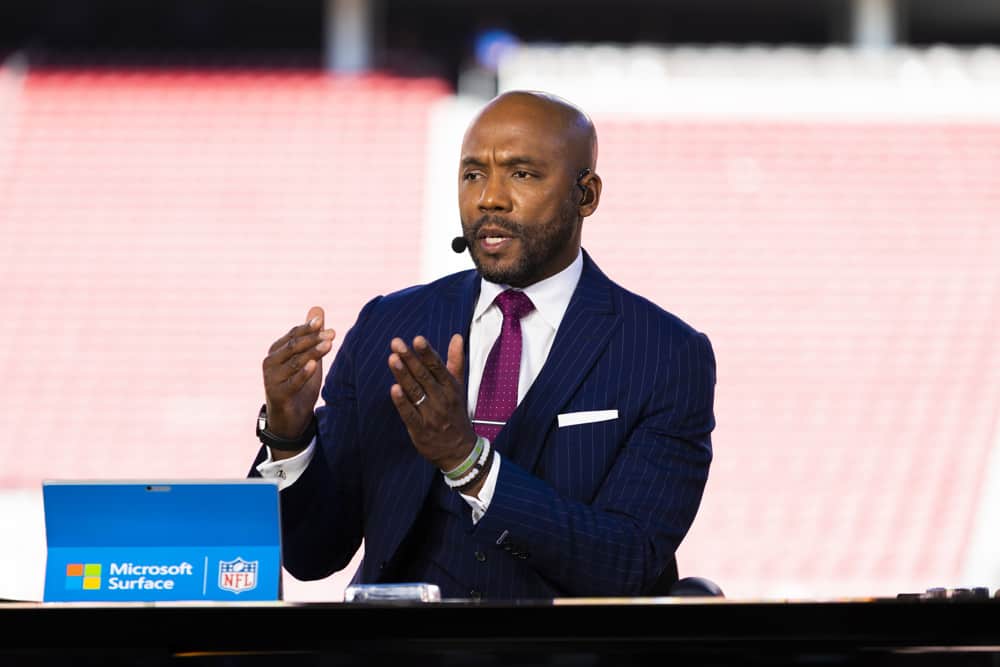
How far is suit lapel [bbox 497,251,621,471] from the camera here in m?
1.95

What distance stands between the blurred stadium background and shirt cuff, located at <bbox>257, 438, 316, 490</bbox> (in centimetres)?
496

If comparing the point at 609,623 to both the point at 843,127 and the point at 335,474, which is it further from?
the point at 843,127

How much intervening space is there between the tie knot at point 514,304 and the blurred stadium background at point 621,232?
16.3ft

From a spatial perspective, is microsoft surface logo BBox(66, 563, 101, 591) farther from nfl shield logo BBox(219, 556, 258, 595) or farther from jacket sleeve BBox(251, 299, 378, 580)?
jacket sleeve BBox(251, 299, 378, 580)

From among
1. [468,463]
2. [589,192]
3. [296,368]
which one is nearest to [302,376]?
[296,368]

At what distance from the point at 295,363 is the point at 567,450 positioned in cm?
44

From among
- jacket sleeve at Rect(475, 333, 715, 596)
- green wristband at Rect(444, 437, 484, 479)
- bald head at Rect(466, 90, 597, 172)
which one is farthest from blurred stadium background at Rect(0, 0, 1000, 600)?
green wristband at Rect(444, 437, 484, 479)

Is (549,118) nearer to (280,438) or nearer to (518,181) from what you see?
(518,181)

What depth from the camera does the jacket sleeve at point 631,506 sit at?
1763 millimetres

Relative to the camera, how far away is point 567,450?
1.96m

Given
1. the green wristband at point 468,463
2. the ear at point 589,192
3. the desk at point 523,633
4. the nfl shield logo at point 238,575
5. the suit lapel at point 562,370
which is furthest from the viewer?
the ear at point 589,192

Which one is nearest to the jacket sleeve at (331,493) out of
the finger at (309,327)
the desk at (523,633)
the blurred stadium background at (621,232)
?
the finger at (309,327)

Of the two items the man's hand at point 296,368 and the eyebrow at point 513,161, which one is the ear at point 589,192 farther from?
the man's hand at point 296,368

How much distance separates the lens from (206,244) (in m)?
9.24
